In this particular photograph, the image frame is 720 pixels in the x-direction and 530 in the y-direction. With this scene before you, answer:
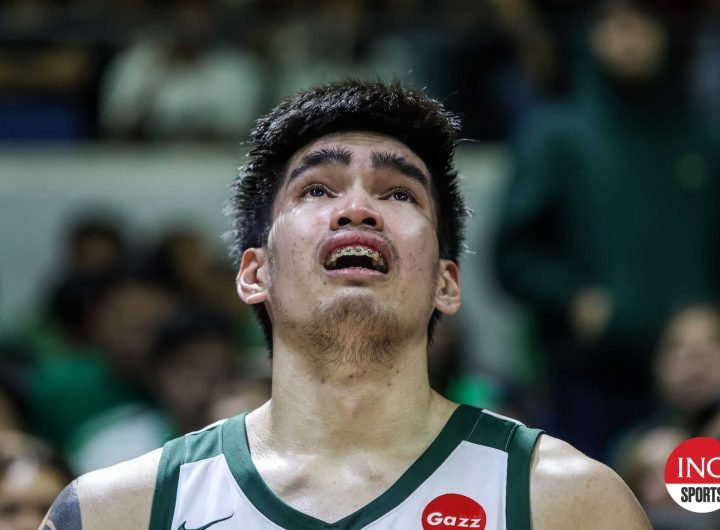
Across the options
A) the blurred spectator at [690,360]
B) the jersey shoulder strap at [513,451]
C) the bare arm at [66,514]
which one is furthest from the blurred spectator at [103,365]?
the jersey shoulder strap at [513,451]

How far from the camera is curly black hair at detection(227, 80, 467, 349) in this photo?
4449 mm

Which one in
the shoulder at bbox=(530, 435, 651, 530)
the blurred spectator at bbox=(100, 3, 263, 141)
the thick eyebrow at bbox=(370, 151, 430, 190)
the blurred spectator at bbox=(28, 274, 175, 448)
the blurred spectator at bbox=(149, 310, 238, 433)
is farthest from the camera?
the blurred spectator at bbox=(100, 3, 263, 141)

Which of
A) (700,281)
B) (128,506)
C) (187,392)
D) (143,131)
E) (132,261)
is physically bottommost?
(128,506)

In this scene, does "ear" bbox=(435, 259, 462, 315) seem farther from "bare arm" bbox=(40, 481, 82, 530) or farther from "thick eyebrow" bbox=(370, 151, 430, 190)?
"bare arm" bbox=(40, 481, 82, 530)

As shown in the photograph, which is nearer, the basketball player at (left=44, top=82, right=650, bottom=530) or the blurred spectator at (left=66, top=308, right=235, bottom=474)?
the basketball player at (left=44, top=82, right=650, bottom=530)

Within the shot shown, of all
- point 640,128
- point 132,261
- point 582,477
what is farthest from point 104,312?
point 582,477

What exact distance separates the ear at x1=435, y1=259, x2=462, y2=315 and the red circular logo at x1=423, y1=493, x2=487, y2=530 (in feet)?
2.21

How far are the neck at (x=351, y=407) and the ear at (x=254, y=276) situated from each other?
25cm

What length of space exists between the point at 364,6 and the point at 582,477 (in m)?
5.93

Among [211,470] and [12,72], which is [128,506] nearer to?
[211,470]

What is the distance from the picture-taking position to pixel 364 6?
30.7 feet

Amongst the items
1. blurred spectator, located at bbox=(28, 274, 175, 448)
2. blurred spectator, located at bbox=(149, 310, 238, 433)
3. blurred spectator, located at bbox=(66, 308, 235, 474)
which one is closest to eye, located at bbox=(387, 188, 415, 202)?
blurred spectator, located at bbox=(66, 308, 235, 474)

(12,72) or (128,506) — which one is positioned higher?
(12,72)

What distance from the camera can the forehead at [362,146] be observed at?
14.4ft
